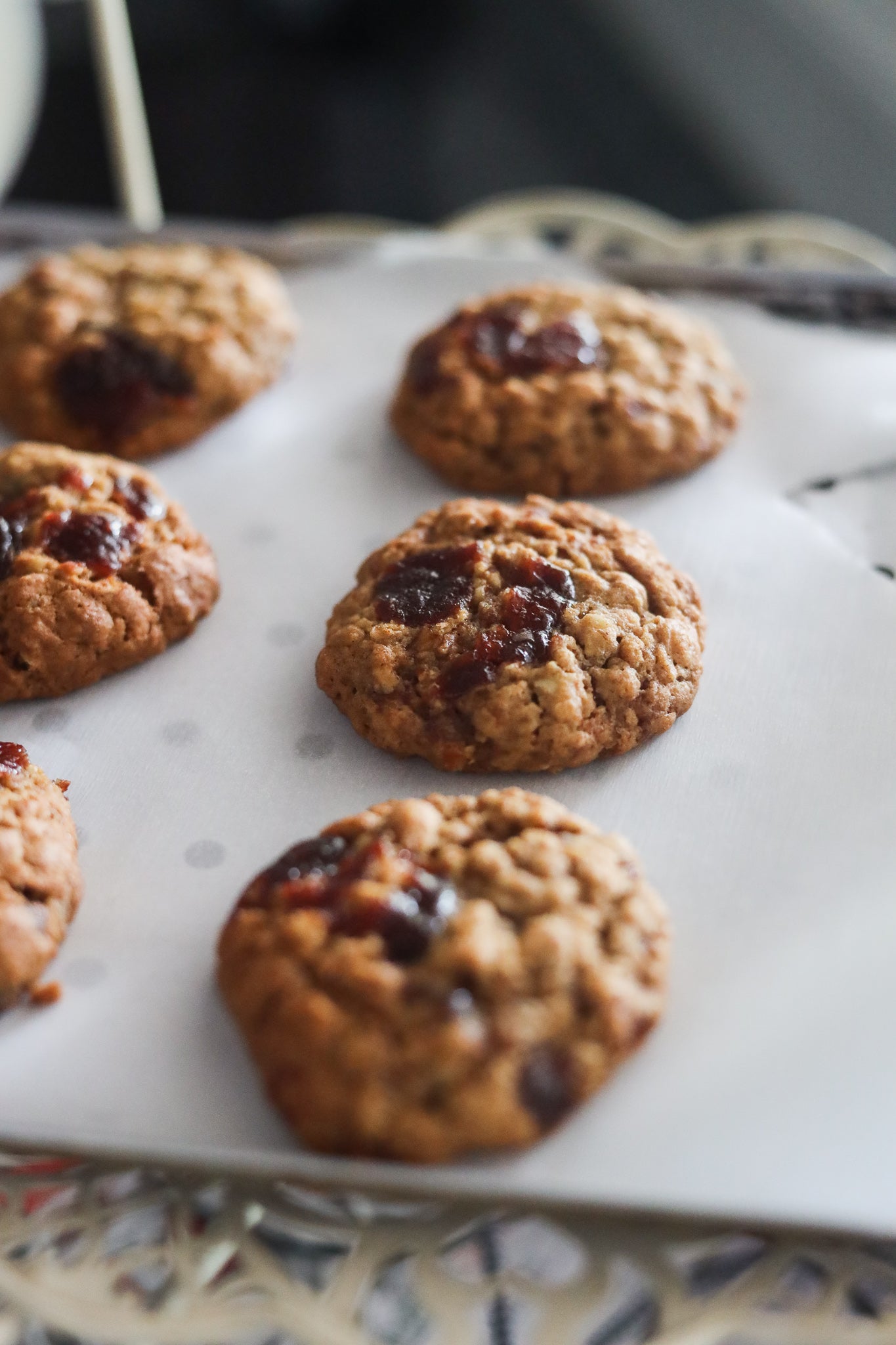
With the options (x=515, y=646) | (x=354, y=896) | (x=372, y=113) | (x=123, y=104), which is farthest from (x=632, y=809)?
(x=372, y=113)

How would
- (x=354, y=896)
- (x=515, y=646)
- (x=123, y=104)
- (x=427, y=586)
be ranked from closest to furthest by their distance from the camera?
(x=354, y=896) → (x=515, y=646) → (x=427, y=586) → (x=123, y=104)

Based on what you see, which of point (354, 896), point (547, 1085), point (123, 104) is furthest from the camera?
point (123, 104)

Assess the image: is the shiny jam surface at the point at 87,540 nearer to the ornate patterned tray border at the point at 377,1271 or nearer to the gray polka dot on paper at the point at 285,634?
the gray polka dot on paper at the point at 285,634

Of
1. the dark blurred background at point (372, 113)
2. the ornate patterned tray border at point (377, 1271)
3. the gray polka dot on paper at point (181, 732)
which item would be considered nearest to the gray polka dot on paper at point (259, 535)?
the gray polka dot on paper at point (181, 732)

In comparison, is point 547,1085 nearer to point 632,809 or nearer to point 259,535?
point 632,809

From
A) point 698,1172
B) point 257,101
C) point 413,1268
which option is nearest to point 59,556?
point 413,1268

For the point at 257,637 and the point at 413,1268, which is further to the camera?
the point at 257,637

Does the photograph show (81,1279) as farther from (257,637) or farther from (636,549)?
(636,549)

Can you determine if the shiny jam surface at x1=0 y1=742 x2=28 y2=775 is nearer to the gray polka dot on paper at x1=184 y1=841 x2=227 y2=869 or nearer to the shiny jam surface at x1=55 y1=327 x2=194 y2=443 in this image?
the gray polka dot on paper at x1=184 y1=841 x2=227 y2=869
